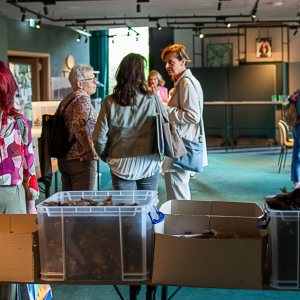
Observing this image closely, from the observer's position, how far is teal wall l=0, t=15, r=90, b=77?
35.3 ft

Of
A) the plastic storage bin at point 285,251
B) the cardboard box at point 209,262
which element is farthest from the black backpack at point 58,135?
the plastic storage bin at point 285,251

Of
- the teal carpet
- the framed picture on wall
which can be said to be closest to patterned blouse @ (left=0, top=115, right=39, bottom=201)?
the teal carpet

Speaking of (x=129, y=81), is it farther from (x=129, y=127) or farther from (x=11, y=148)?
(x=11, y=148)

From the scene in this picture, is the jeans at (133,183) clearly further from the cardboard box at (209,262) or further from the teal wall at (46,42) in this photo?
the teal wall at (46,42)

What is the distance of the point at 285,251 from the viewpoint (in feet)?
4.03

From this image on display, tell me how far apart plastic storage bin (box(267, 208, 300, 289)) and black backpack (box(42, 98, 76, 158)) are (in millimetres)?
1775

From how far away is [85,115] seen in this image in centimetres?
267

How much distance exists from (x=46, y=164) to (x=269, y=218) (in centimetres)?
189

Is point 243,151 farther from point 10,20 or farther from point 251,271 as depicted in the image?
point 251,271

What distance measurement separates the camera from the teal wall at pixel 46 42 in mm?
10771

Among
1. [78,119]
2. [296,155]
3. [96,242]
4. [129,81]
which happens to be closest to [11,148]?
[96,242]

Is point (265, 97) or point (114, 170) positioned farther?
point (265, 97)

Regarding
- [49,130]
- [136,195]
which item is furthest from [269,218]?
[49,130]

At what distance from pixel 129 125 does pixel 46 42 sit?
10782mm
